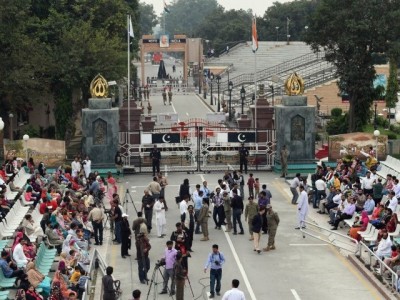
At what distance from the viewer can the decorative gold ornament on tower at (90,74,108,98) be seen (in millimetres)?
43263

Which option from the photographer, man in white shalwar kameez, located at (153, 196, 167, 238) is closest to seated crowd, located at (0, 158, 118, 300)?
the photographer

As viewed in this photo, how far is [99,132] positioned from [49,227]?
627 inches

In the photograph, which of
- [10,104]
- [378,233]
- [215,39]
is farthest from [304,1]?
[378,233]

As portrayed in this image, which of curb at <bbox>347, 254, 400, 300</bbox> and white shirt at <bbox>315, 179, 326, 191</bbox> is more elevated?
white shirt at <bbox>315, 179, 326, 191</bbox>

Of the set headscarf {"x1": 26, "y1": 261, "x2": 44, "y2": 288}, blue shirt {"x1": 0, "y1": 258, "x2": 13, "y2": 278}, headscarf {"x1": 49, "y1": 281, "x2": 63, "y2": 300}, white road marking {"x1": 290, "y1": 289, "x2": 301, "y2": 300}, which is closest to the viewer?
headscarf {"x1": 49, "y1": 281, "x2": 63, "y2": 300}

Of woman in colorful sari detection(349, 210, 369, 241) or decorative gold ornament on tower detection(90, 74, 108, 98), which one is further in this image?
decorative gold ornament on tower detection(90, 74, 108, 98)

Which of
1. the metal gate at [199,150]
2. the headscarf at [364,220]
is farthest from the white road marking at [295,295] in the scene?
the metal gate at [199,150]

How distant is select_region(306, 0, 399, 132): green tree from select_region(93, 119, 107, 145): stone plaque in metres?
18.9

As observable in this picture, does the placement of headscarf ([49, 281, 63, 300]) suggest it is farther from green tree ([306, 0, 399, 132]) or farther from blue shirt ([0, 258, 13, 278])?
green tree ([306, 0, 399, 132])

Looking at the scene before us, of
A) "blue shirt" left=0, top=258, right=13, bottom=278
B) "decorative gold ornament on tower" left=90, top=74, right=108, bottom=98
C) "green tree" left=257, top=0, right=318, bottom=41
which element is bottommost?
"blue shirt" left=0, top=258, right=13, bottom=278

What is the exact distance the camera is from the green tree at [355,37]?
56.3m

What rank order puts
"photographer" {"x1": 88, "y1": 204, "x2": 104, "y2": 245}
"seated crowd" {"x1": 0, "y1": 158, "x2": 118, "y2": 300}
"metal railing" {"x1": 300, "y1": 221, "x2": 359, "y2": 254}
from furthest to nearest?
"photographer" {"x1": 88, "y1": 204, "x2": 104, "y2": 245}
"metal railing" {"x1": 300, "y1": 221, "x2": 359, "y2": 254}
"seated crowd" {"x1": 0, "y1": 158, "x2": 118, "y2": 300}

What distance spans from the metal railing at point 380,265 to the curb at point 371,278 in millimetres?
168

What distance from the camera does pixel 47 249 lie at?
26500mm
